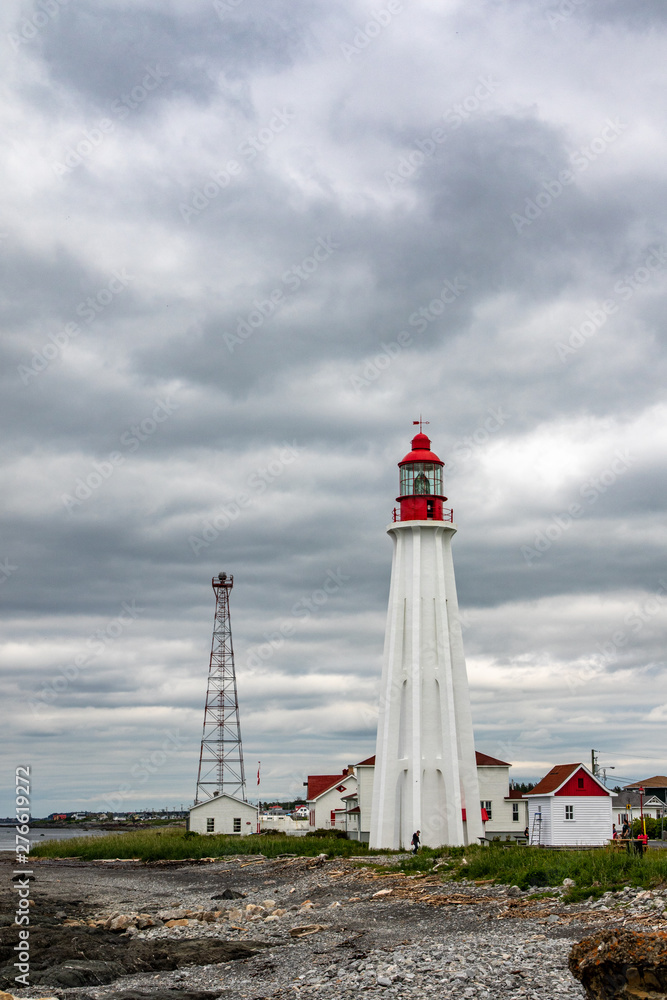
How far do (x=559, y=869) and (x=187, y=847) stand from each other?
3378 centimetres

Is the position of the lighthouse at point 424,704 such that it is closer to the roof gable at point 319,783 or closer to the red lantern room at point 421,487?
the red lantern room at point 421,487

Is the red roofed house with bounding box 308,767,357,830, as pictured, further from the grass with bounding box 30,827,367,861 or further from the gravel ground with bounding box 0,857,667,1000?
the gravel ground with bounding box 0,857,667,1000

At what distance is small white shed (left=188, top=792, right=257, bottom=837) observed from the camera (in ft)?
214

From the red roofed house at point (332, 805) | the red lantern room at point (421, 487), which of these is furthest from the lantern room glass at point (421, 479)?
the red roofed house at point (332, 805)

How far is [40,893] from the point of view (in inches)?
1455

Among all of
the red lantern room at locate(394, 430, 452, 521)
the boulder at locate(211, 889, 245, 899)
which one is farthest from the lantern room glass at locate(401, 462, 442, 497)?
the boulder at locate(211, 889, 245, 899)

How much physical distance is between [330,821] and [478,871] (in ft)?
131

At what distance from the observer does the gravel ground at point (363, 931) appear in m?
16.7

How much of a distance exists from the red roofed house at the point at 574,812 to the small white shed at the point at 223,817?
24.2m

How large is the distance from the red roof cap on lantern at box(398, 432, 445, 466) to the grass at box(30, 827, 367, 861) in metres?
18.2

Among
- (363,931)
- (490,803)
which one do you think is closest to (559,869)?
(363,931)

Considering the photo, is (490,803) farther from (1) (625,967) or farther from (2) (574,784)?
(1) (625,967)

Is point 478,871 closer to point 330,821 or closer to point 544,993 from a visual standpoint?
point 544,993

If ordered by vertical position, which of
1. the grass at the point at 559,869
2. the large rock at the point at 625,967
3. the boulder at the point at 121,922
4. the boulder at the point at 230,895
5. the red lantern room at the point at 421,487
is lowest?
the boulder at the point at 230,895
